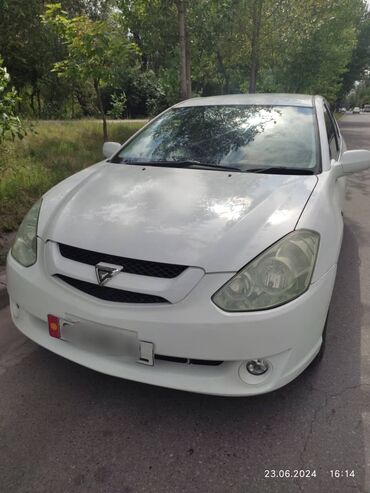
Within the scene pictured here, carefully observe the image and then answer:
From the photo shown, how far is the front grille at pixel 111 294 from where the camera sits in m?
1.85

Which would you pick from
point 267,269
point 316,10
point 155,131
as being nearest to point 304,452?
point 267,269

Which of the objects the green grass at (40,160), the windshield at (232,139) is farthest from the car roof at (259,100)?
the green grass at (40,160)

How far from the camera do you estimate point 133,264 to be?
75.0 inches

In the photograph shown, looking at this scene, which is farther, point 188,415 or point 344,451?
point 188,415

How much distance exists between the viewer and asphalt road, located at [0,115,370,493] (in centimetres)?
175

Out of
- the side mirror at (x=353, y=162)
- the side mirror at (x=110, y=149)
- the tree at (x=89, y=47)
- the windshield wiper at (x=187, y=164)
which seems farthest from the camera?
the tree at (x=89, y=47)

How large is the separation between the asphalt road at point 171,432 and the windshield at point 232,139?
52.0 inches

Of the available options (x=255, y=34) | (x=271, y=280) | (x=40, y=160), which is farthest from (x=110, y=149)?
(x=255, y=34)

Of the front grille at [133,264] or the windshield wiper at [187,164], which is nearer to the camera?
the front grille at [133,264]

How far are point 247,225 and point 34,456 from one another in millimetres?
1423

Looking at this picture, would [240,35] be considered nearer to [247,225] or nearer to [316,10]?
[316,10]

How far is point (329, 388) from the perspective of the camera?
2271 mm

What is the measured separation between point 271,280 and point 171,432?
2.87 feet

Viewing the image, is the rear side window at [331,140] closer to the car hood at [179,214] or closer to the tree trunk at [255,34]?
the car hood at [179,214]
